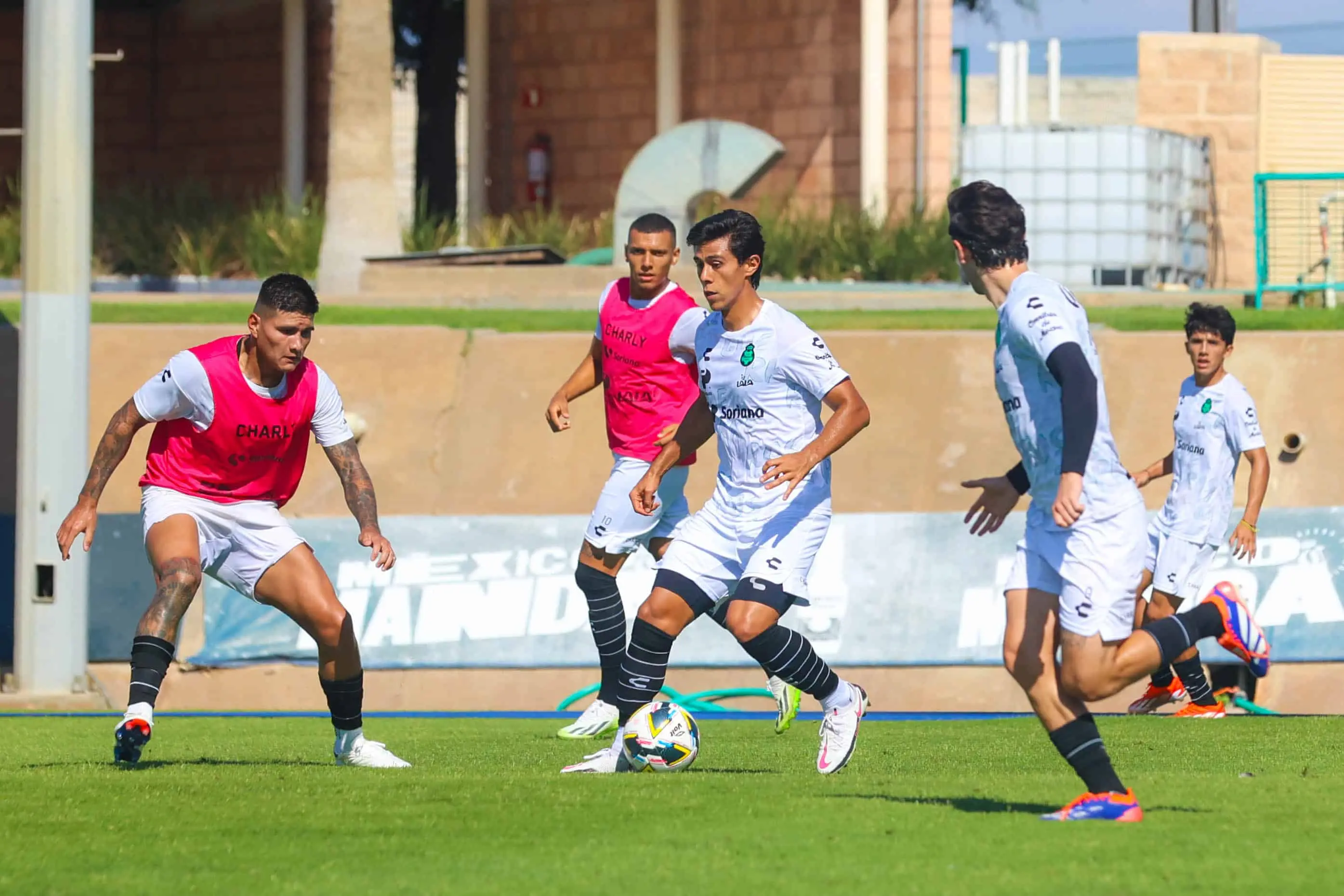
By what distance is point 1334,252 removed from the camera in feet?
78.0

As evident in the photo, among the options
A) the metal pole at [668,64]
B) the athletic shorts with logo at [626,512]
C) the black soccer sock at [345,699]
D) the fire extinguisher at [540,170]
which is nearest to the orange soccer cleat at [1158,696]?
the athletic shorts with logo at [626,512]

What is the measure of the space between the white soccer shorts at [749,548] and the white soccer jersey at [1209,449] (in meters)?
4.56

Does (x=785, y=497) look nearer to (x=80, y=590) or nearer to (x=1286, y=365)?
(x=80, y=590)

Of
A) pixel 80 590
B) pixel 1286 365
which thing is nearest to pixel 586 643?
pixel 80 590

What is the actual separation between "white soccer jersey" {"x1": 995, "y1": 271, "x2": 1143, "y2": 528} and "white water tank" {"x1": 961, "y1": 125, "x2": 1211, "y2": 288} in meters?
18.3

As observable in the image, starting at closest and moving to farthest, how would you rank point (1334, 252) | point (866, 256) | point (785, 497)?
point (785, 497) → point (866, 256) → point (1334, 252)

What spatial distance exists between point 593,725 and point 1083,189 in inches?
631

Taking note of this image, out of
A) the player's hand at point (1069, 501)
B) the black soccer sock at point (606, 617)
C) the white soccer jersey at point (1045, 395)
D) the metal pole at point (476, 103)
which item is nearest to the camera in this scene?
the player's hand at point (1069, 501)

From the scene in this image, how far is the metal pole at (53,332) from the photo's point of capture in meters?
13.6

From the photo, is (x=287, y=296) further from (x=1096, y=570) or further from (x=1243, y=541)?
(x=1243, y=541)

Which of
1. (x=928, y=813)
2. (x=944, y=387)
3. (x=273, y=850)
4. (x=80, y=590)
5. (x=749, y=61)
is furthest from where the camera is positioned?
(x=749, y=61)

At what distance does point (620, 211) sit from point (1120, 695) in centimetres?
958

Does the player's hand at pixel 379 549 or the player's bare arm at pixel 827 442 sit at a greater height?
the player's bare arm at pixel 827 442

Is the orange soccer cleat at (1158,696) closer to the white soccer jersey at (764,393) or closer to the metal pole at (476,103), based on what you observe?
the white soccer jersey at (764,393)
